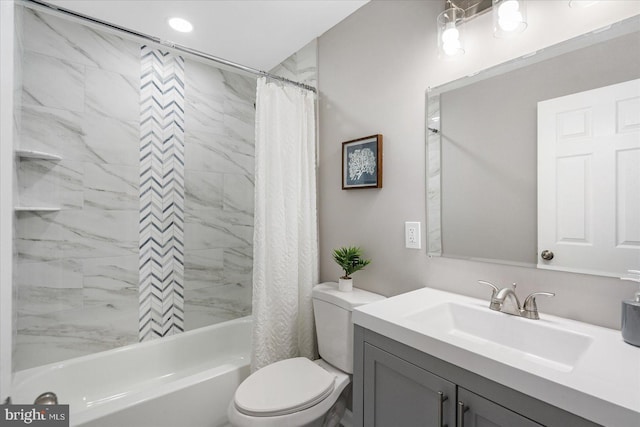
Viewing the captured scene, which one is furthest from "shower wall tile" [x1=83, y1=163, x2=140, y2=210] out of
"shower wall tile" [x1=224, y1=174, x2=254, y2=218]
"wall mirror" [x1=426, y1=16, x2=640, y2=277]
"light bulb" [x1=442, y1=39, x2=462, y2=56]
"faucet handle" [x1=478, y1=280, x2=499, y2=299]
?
"faucet handle" [x1=478, y1=280, x2=499, y2=299]

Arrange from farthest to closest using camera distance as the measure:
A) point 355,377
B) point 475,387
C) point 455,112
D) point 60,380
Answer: point 60,380 < point 455,112 < point 355,377 < point 475,387

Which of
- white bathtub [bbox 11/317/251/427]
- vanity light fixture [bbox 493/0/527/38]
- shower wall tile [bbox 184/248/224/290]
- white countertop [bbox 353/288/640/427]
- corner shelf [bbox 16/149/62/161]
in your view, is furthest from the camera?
shower wall tile [bbox 184/248/224/290]

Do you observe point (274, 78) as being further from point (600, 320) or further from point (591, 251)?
point (600, 320)

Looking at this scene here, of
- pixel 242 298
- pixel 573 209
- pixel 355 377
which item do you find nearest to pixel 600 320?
pixel 573 209

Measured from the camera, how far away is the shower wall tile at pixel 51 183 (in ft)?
5.74

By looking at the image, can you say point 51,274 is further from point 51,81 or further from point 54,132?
point 51,81

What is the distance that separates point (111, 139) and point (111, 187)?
1.08 feet

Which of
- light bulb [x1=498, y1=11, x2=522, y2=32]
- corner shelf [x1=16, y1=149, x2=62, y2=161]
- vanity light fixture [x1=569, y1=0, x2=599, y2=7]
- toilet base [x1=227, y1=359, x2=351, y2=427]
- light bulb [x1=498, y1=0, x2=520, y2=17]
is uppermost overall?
light bulb [x1=498, y1=0, x2=520, y2=17]

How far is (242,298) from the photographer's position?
2666mm

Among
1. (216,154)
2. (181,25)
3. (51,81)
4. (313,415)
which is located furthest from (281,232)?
(51,81)

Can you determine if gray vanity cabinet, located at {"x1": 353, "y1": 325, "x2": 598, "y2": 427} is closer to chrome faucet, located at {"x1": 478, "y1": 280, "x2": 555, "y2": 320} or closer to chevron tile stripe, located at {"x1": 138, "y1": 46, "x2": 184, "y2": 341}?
chrome faucet, located at {"x1": 478, "y1": 280, "x2": 555, "y2": 320}

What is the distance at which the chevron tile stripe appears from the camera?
2.15 m

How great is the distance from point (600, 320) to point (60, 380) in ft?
8.78

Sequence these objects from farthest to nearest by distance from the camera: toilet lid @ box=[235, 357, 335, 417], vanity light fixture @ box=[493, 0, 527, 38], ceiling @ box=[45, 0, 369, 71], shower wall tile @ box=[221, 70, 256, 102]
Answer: shower wall tile @ box=[221, 70, 256, 102]
ceiling @ box=[45, 0, 369, 71]
toilet lid @ box=[235, 357, 335, 417]
vanity light fixture @ box=[493, 0, 527, 38]
